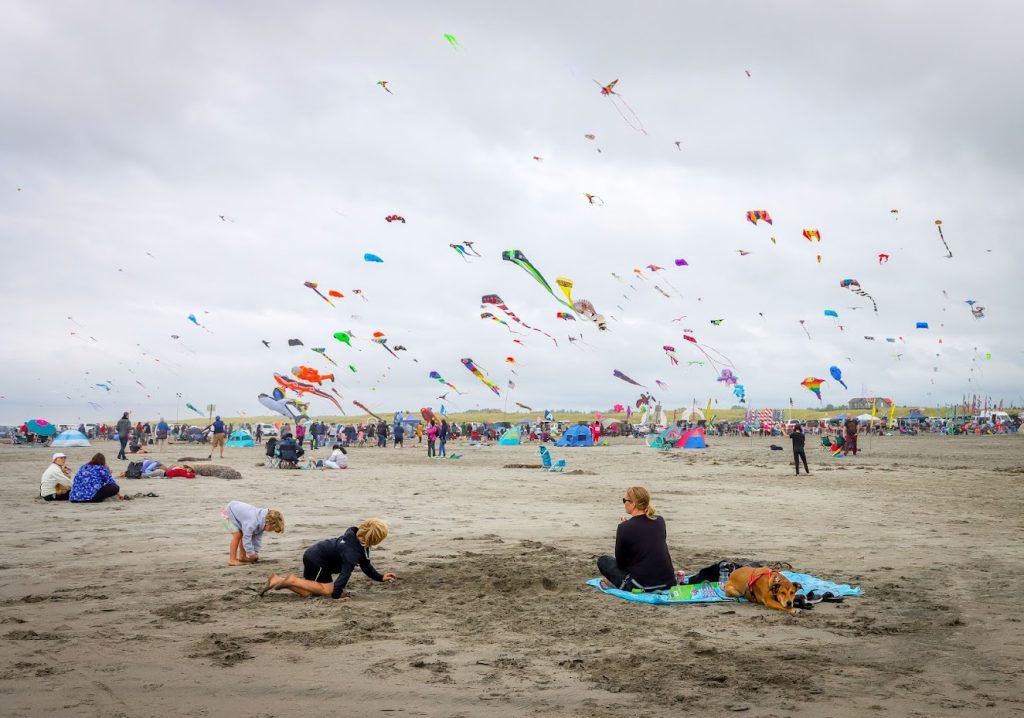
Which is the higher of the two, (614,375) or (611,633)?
(614,375)

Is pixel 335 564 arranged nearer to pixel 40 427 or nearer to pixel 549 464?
pixel 549 464

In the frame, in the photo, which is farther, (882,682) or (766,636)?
(766,636)

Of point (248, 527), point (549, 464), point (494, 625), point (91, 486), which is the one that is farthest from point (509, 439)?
point (494, 625)

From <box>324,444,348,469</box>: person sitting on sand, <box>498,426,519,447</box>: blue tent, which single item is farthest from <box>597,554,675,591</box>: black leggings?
<box>498,426,519,447</box>: blue tent

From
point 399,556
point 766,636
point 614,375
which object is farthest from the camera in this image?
point 614,375

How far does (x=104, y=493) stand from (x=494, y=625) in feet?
36.1

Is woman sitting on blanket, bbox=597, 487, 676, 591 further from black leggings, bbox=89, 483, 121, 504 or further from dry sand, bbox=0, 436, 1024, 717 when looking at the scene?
black leggings, bbox=89, 483, 121, 504

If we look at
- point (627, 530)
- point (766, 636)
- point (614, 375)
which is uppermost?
point (614, 375)

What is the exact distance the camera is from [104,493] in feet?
48.0

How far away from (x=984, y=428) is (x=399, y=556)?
7569 cm

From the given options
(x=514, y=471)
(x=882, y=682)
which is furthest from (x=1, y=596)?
(x=514, y=471)

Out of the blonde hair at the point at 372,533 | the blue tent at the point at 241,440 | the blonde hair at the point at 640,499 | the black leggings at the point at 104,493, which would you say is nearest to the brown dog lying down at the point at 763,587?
the blonde hair at the point at 640,499

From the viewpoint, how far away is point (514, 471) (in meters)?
25.8

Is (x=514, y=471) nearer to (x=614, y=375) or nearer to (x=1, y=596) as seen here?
(x=1, y=596)
